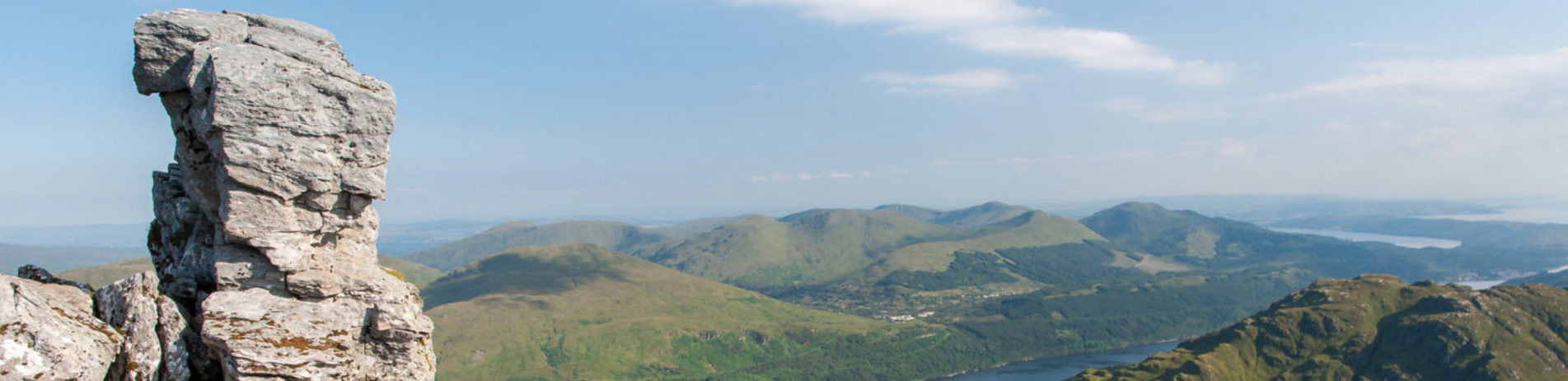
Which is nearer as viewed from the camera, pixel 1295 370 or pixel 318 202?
pixel 318 202

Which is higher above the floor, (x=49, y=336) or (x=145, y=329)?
(x=49, y=336)

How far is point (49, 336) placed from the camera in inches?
559

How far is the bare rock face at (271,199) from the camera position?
54.0 ft

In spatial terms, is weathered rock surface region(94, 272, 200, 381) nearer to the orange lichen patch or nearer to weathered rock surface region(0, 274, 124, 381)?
weathered rock surface region(0, 274, 124, 381)

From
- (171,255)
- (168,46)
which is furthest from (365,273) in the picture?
(168,46)

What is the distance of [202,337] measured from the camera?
15.9m

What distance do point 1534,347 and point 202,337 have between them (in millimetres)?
207835

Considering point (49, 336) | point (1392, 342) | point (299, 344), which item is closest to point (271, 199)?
point (299, 344)

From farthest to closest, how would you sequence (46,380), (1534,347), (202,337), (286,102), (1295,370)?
(1295,370)
(1534,347)
(286,102)
(202,337)
(46,380)

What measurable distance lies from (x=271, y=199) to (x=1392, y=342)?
7998 inches

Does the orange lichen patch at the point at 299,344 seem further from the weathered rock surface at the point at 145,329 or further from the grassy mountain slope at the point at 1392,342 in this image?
the grassy mountain slope at the point at 1392,342

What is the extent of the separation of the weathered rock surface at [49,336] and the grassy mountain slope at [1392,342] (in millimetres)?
148030

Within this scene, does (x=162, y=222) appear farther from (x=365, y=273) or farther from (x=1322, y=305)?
(x=1322, y=305)

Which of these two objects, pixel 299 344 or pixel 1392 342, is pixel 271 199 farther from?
pixel 1392 342
